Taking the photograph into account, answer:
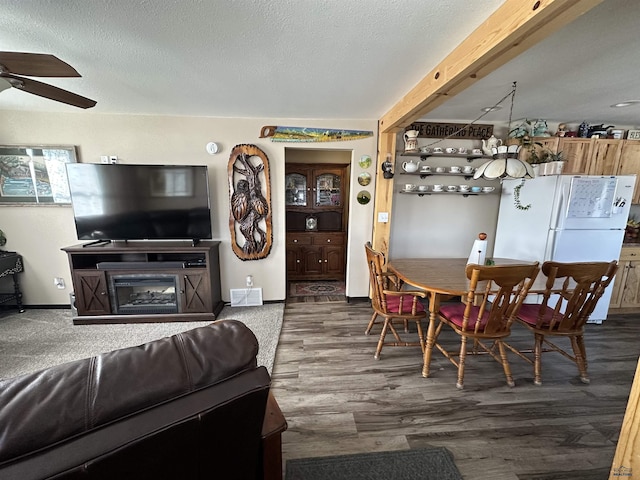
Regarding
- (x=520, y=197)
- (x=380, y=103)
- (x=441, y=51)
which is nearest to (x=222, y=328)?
(x=441, y=51)

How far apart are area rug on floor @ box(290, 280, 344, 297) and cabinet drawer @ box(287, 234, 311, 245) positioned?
0.68 meters

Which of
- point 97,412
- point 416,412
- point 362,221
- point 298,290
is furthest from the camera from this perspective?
point 298,290

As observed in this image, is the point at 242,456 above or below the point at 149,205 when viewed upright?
below

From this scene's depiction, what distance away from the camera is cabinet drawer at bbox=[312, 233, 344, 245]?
4312 millimetres

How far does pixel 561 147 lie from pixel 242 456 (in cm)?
424

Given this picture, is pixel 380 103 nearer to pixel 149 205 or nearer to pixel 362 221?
pixel 362 221

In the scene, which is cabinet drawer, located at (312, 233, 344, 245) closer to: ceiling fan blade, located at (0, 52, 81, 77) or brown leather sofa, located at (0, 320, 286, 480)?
ceiling fan blade, located at (0, 52, 81, 77)

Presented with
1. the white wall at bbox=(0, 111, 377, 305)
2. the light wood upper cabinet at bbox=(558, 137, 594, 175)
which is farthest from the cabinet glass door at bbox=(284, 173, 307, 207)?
the light wood upper cabinet at bbox=(558, 137, 594, 175)

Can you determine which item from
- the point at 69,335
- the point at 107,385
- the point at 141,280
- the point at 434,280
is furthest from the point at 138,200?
the point at 434,280

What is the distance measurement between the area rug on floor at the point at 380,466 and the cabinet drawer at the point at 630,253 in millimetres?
3258

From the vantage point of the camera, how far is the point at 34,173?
2930 millimetres

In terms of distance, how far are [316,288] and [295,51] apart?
313cm

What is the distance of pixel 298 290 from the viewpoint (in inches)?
157

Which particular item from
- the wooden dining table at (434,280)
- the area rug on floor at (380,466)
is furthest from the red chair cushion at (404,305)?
the area rug on floor at (380,466)
